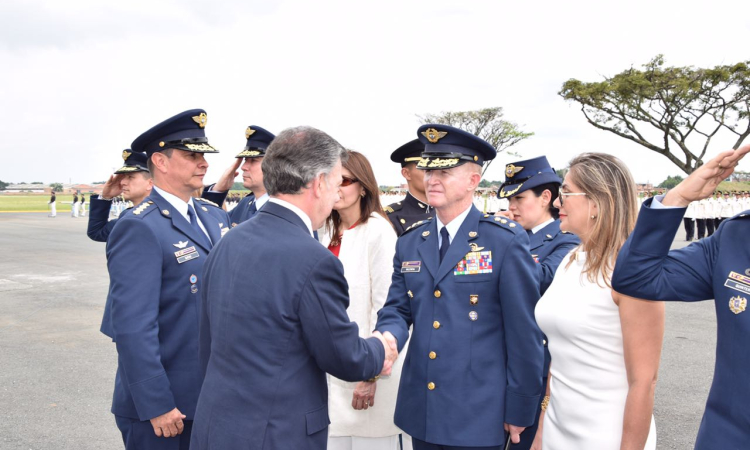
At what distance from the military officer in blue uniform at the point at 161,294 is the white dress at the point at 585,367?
170 centimetres

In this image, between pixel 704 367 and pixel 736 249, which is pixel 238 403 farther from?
pixel 704 367

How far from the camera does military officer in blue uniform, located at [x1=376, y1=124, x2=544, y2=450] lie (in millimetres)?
2443

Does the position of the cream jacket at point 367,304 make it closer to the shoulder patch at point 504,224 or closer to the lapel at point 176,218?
the shoulder patch at point 504,224

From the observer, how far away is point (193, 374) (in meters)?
2.72

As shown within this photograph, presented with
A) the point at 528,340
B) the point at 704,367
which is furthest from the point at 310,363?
the point at 704,367

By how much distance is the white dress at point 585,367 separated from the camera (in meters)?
2.20

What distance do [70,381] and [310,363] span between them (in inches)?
184

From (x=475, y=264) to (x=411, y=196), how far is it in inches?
73.3

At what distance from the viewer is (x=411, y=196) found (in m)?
4.38

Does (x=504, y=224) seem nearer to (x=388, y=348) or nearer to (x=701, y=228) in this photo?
(x=388, y=348)

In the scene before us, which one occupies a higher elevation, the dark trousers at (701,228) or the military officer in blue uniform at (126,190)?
the military officer in blue uniform at (126,190)

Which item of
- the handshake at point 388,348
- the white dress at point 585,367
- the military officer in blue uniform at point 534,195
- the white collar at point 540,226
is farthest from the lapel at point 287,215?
the white collar at point 540,226

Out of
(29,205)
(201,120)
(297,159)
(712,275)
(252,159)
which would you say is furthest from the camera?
(29,205)

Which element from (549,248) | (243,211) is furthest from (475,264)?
(243,211)
